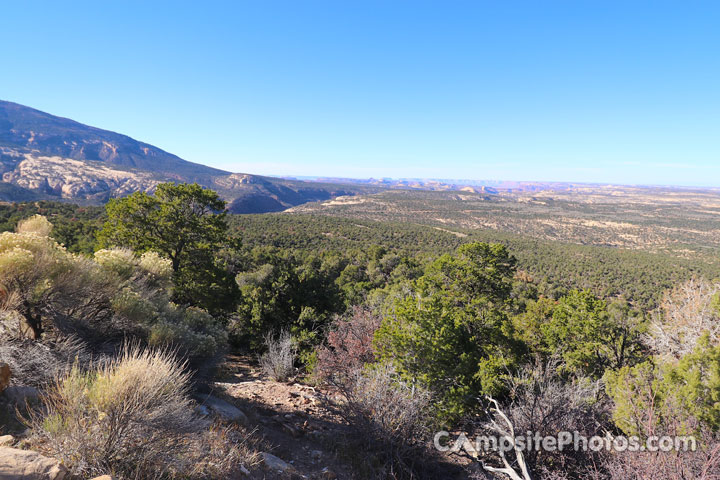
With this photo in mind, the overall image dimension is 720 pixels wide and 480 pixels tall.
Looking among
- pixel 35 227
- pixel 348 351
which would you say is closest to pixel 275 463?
pixel 348 351

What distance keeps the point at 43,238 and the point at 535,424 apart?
33.5 ft

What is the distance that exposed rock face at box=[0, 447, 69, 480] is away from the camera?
8.32 feet

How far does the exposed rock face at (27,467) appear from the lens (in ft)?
8.32

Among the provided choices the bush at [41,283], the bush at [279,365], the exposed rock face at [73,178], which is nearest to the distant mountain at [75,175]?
the exposed rock face at [73,178]

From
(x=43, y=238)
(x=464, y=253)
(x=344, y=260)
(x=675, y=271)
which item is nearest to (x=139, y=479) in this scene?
(x=43, y=238)

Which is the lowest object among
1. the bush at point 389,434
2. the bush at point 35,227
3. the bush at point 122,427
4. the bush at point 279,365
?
the bush at point 279,365

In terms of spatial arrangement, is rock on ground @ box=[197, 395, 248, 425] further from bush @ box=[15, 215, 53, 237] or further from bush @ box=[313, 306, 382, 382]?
bush @ box=[15, 215, 53, 237]

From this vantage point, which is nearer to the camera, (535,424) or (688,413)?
(688,413)

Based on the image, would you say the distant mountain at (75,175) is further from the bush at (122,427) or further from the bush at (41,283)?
the bush at (122,427)

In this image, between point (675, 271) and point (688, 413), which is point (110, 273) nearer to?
point (688, 413)

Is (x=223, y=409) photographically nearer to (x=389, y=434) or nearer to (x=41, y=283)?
→ (x=389, y=434)

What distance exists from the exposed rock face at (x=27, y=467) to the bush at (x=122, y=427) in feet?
0.93

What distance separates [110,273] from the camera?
7035 mm

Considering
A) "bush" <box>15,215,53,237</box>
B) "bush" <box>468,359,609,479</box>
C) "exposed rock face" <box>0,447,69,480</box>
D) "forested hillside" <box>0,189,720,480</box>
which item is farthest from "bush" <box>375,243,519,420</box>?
"bush" <box>15,215,53,237</box>
